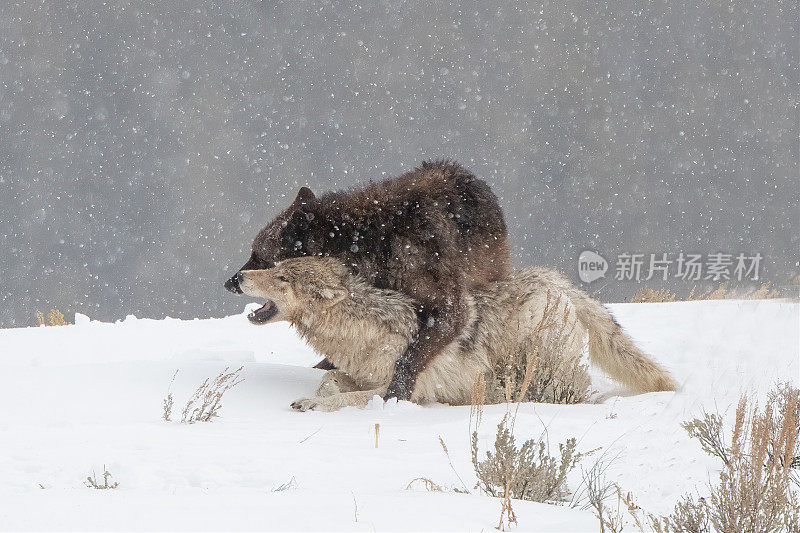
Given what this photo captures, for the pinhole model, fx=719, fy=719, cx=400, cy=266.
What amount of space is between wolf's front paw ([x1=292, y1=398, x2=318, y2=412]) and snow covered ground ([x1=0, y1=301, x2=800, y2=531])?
0.08 m

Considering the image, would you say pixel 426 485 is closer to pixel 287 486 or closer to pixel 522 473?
pixel 522 473


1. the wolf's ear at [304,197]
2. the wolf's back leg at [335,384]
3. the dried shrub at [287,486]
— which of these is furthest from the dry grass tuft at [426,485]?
the wolf's ear at [304,197]

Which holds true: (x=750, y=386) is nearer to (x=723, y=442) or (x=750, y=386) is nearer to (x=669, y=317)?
(x=723, y=442)

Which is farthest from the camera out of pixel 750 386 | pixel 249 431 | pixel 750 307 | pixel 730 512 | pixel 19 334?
pixel 750 307

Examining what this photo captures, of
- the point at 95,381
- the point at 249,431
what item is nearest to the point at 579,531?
the point at 249,431

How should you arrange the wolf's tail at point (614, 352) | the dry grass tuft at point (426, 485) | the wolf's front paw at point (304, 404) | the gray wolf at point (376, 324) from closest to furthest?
the dry grass tuft at point (426, 485)
the wolf's front paw at point (304, 404)
the gray wolf at point (376, 324)
the wolf's tail at point (614, 352)

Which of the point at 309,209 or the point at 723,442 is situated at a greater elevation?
the point at 309,209

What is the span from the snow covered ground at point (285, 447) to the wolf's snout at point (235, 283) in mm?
765

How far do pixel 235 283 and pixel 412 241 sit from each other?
1.34 metres

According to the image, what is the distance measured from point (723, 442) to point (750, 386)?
1.67 meters

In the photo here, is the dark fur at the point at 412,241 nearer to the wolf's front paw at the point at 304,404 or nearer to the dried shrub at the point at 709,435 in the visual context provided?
the wolf's front paw at the point at 304,404

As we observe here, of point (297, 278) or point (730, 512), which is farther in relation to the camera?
point (297, 278)

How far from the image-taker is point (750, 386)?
4723mm

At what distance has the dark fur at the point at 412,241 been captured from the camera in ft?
17.0
